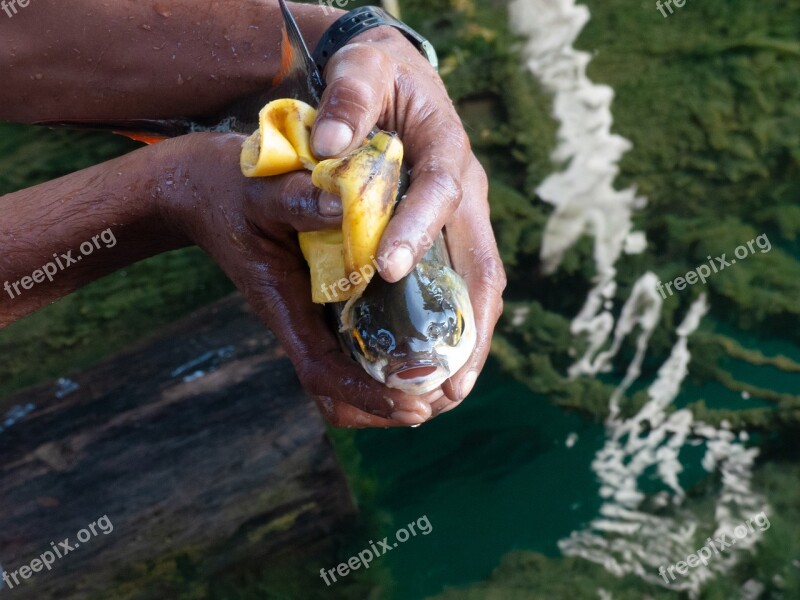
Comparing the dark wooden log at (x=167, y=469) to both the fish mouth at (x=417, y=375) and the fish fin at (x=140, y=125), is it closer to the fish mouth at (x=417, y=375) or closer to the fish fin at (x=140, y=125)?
the fish fin at (x=140, y=125)

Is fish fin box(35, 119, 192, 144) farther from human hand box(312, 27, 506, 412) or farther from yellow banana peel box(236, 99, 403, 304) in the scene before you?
yellow banana peel box(236, 99, 403, 304)

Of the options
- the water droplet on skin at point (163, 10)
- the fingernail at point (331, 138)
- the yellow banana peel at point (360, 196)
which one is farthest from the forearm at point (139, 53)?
the yellow banana peel at point (360, 196)

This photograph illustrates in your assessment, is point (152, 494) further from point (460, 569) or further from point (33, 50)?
point (33, 50)

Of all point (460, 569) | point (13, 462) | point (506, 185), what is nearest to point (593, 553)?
point (460, 569)

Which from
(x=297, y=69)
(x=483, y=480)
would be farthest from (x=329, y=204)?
(x=483, y=480)

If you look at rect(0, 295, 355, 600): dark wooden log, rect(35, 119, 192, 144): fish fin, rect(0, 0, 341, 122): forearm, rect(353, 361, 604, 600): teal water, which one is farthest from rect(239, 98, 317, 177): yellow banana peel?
rect(353, 361, 604, 600): teal water
